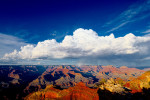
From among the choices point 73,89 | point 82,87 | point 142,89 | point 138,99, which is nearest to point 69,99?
point 73,89

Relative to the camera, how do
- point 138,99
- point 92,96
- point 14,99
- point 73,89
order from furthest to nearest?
point 14,99 → point 73,89 → point 92,96 → point 138,99

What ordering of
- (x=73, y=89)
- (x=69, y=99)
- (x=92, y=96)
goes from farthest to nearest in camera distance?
(x=73, y=89) → (x=69, y=99) → (x=92, y=96)

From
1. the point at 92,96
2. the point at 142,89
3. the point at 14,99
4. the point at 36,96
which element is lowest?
the point at 14,99

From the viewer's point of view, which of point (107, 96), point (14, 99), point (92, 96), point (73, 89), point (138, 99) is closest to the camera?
point (138, 99)

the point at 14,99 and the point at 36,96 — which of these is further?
the point at 14,99

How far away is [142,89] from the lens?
102 metres

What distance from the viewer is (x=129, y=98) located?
89.4m

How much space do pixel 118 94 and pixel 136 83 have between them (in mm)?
39447

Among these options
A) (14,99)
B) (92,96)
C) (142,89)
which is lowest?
(14,99)

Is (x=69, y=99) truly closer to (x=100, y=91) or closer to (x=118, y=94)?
(x=100, y=91)

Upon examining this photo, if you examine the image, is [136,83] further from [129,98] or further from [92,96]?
[92,96]

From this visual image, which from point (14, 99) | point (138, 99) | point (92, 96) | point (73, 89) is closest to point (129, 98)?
point (138, 99)

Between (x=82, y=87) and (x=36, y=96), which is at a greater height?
(x=82, y=87)

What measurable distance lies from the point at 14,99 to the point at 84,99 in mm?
130817
